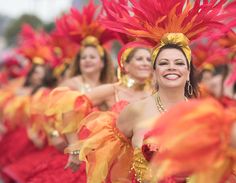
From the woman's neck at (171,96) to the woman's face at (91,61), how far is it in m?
2.80

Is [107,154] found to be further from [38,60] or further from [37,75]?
[38,60]

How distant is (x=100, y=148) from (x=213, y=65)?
5034 millimetres

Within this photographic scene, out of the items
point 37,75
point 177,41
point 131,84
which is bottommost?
point 37,75

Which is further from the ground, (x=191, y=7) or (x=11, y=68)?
(x=191, y=7)

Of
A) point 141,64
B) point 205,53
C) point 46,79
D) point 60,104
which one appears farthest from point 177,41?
point 46,79

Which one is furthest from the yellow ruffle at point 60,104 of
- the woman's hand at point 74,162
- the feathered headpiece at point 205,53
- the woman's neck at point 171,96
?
the feathered headpiece at point 205,53

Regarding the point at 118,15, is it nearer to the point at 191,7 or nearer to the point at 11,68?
the point at 191,7

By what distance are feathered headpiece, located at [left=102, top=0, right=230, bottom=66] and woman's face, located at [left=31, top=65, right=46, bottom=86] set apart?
5649 millimetres

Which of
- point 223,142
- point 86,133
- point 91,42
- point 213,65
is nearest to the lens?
point 223,142

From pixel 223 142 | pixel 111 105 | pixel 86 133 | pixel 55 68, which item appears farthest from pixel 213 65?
pixel 223 142

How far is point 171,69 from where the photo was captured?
4840 millimetres

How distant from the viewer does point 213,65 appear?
394 inches

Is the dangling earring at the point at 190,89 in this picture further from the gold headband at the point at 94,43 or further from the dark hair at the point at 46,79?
the dark hair at the point at 46,79

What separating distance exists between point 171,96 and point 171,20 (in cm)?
53
